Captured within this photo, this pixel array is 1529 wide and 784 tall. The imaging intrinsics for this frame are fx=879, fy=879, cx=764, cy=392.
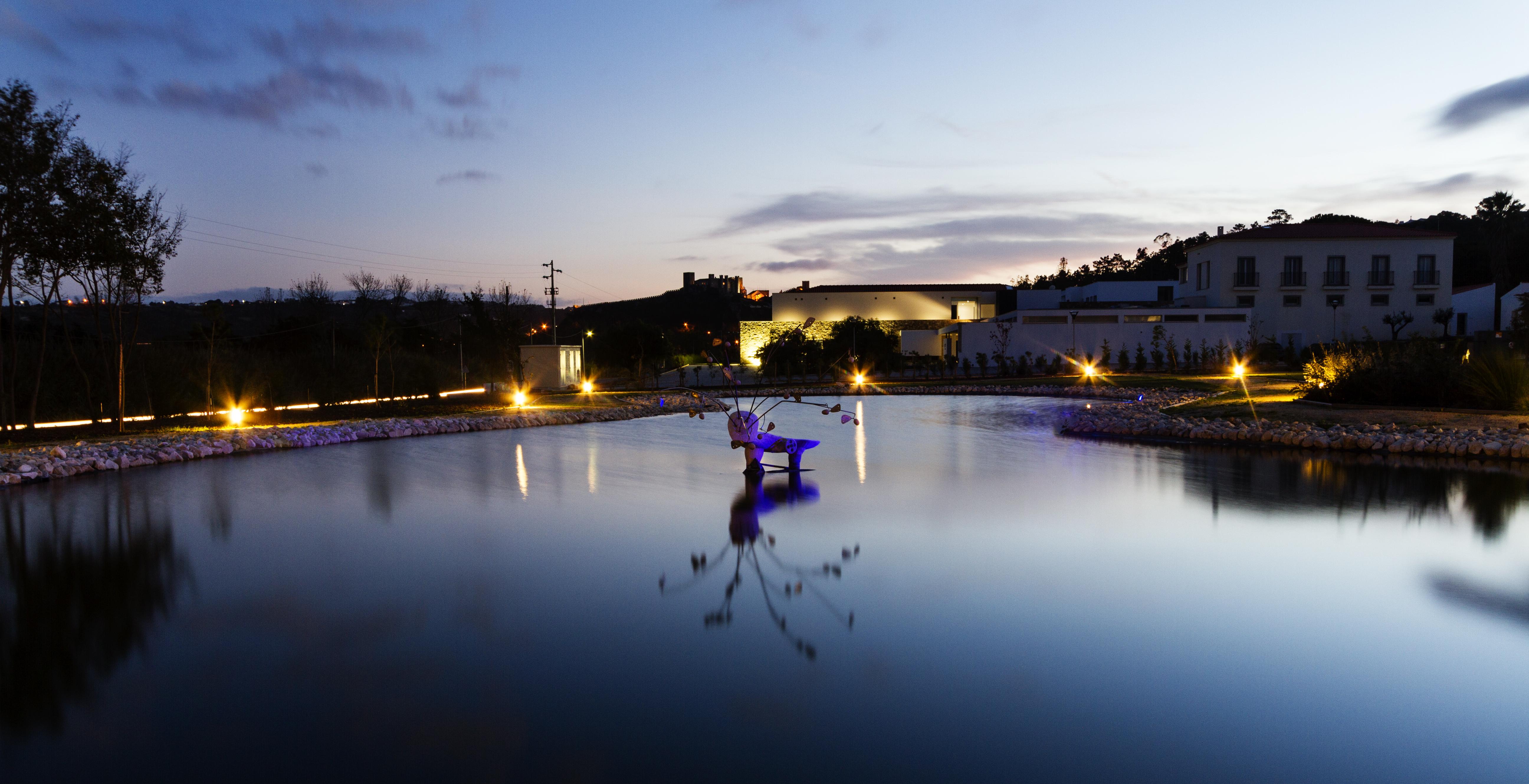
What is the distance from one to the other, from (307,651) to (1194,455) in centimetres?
1097

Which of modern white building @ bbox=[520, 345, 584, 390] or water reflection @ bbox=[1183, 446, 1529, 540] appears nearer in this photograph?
water reflection @ bbox=[1183, 446, 1529, 540]

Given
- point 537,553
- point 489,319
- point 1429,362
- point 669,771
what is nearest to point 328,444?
point 537,553

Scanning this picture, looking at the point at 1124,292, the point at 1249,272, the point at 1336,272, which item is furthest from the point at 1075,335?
the point at 1124,292

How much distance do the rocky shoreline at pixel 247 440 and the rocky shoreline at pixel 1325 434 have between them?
7411 mm

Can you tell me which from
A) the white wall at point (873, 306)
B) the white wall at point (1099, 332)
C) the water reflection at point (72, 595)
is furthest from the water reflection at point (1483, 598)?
the white wall at point (873, 306)

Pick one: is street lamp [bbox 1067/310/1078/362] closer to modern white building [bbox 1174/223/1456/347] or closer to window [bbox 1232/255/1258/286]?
modern white building [bbox 1174/223/1456/347]

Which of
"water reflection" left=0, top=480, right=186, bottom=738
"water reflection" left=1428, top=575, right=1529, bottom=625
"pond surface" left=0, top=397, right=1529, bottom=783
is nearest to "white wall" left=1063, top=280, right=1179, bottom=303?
"pond surface" left=0, top=397, right=1529, bottom=783

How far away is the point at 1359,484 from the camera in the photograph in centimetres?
921

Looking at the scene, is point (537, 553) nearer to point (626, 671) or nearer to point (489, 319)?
point (626, 671)

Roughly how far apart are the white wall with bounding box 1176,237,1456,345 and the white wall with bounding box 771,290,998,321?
49.8 ft

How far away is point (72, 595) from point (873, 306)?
47093mm

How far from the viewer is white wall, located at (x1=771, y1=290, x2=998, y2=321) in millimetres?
50906

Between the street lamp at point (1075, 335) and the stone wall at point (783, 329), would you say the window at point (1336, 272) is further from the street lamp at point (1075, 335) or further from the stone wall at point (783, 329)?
the stone wall at point (783, 329)

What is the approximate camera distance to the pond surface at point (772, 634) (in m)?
3.32
